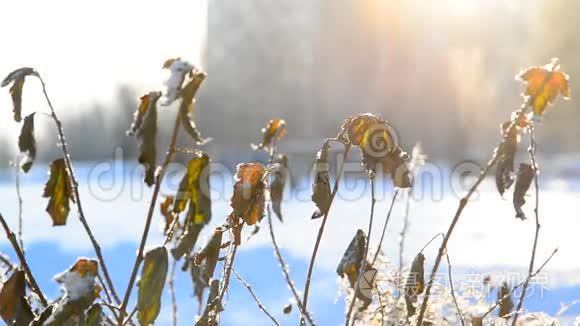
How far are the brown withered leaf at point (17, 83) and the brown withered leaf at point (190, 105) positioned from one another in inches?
10.0

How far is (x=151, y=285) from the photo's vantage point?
920 millimetres

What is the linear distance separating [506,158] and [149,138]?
0.54 meters

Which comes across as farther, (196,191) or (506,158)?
(506,158)

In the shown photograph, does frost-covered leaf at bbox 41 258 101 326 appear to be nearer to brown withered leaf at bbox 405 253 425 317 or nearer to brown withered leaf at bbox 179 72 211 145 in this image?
brown withered leaf at bbox 179 72 211 145

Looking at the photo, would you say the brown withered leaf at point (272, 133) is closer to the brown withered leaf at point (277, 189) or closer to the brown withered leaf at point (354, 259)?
the brown withered leaf at point (277, 189)

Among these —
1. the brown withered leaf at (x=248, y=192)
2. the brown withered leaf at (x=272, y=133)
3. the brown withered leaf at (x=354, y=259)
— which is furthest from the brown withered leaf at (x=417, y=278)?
the brown withered leaf at (x=272, y=133)

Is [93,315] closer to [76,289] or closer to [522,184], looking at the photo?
[76,289]

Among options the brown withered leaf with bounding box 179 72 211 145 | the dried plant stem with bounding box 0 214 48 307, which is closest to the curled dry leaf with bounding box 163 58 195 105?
the brown withered leaf with bounding box 179 72 211 145

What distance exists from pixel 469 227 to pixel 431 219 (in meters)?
0.41

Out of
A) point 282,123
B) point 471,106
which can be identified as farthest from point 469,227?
point 471,106

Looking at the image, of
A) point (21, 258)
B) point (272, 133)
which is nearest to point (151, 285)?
point (21, 258)

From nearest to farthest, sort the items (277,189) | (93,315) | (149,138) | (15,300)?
(149,138) < (93,315) < (15,300) < (277,189)

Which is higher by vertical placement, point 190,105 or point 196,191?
point 190,105

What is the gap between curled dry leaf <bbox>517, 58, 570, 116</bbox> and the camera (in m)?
1.04
